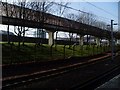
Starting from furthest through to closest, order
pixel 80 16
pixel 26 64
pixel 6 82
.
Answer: pixel 80 16 < pixel 26 64 < pixel 6 82

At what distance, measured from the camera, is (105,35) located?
79.2m

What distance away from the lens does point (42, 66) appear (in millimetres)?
30125

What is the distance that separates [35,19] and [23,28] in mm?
2322

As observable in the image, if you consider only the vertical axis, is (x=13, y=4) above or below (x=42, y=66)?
above

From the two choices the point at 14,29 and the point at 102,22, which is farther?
the point at 102,22

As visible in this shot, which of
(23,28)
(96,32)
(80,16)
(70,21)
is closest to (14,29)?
(23,28)

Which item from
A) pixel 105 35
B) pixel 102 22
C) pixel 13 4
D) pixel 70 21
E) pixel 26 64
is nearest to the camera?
pixel 26 64

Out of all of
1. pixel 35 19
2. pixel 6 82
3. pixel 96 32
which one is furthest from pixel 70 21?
pixel 6 82

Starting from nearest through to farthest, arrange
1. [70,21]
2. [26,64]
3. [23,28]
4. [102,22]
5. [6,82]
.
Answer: [6,82] → [26,64] → [23,28] → [70,21] → [102,22]

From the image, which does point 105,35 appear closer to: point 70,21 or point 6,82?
point 70,21

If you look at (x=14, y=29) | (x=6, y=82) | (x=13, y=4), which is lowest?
(x=6, y=82)

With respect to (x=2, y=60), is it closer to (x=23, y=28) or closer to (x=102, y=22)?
(x=23, y=28)

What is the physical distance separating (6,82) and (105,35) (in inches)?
2465

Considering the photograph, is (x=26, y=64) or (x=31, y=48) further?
(x=31, y=48)
